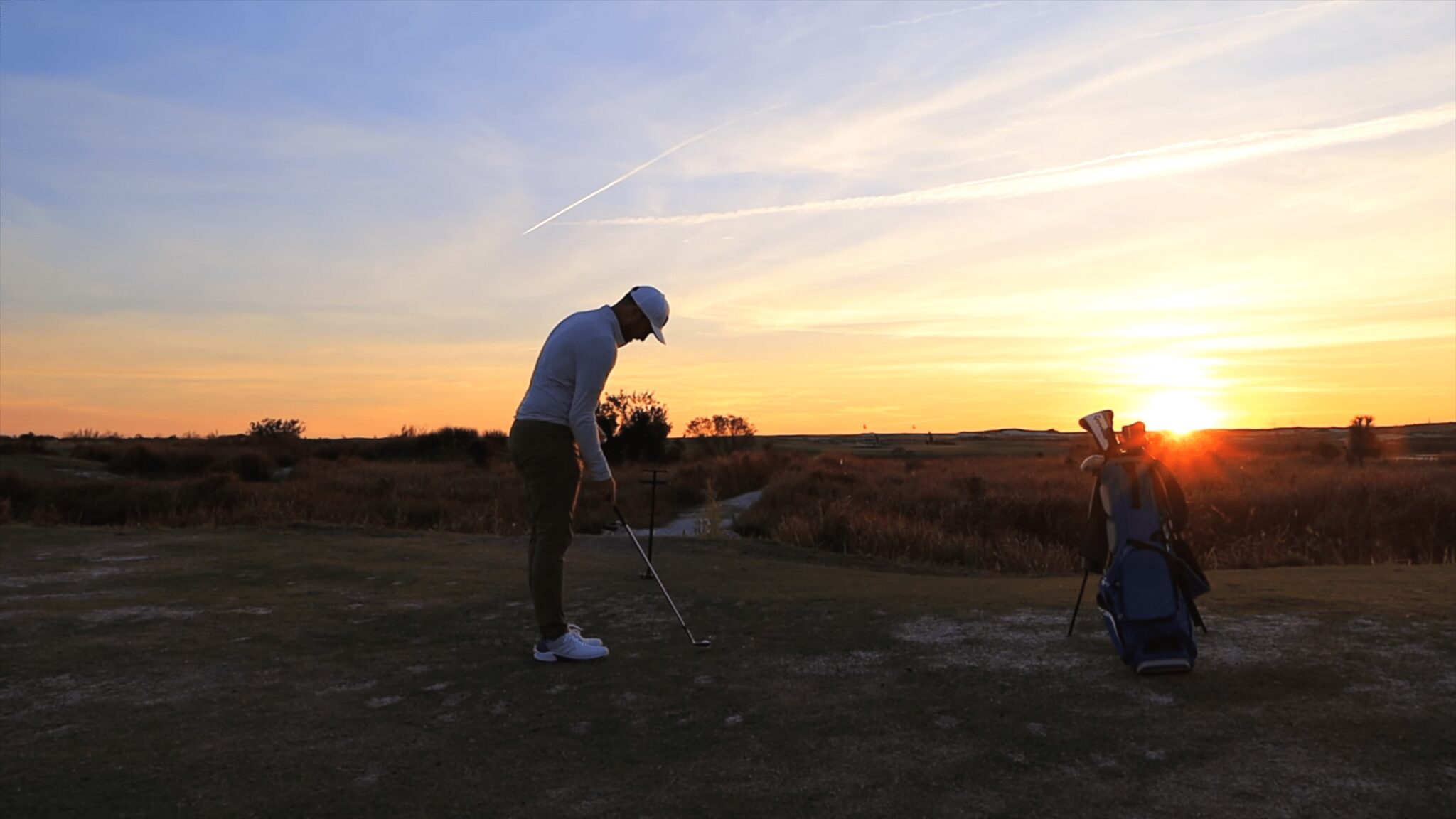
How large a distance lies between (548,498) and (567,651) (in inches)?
35.3

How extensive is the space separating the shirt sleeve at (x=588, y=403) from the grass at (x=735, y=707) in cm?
120

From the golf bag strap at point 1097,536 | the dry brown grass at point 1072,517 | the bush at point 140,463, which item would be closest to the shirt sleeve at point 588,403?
the golf bag strap at point 1097,536

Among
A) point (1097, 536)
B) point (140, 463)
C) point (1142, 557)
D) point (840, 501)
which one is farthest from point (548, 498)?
point (140, 463)

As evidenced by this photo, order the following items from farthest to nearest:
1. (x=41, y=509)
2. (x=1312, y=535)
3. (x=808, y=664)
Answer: (x=41, y=509), (x=1312, y=535), (x=808, y=664)

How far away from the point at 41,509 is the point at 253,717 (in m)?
20.9

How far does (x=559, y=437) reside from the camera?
5832 mm

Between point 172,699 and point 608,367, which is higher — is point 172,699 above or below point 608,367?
below

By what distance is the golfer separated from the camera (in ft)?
18.8

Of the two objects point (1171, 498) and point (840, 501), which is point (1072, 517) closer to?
point (840, 501)

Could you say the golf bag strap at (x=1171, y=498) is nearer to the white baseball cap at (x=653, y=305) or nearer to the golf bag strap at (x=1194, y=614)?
the golf bag strap at (x=1194, y=614)

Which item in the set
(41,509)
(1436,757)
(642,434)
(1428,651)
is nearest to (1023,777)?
(1436,757)

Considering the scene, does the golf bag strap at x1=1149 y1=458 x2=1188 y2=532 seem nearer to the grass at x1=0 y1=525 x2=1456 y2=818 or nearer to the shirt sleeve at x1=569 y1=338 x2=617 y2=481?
the grass at x1=0 y1=525 x2=1456 y2=818

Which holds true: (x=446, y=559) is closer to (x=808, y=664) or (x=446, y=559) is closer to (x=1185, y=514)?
(x=808, y=664)

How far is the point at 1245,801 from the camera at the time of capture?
356cm
